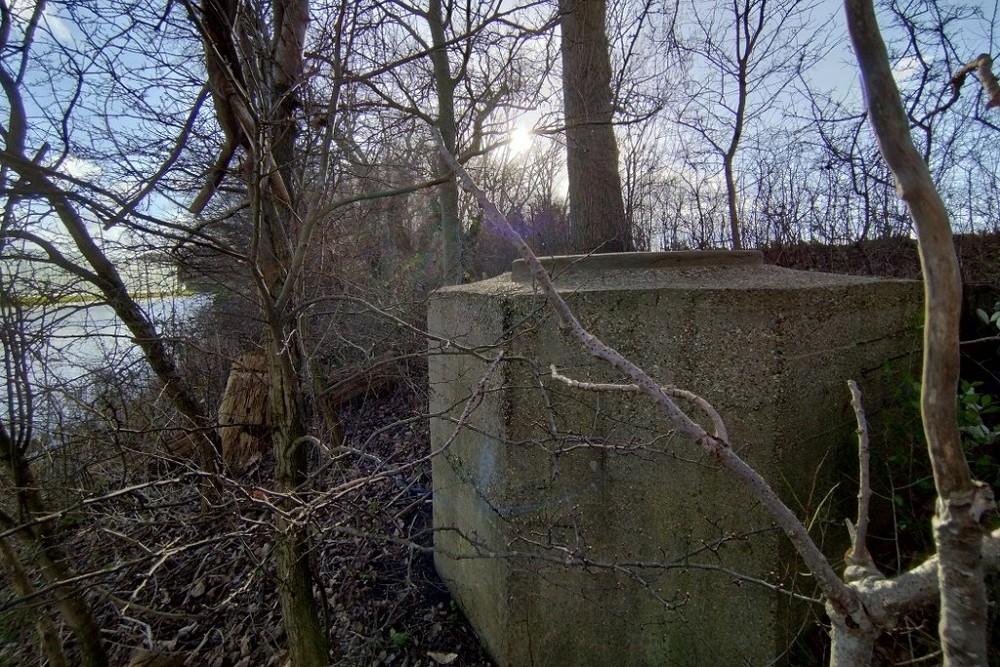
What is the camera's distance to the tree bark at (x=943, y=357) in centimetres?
72

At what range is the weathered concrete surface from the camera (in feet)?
6.34

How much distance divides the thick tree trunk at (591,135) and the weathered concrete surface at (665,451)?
9.32ft

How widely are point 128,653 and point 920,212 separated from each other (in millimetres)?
4409

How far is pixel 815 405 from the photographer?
2.01m

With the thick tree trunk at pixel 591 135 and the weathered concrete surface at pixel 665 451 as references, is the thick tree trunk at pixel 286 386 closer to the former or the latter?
the weathered concrete surface at pixel 665 451

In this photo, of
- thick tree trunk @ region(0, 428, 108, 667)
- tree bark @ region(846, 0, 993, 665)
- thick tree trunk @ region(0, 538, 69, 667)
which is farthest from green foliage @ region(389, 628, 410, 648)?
tree bark @ region(846, 0, 993, 665)

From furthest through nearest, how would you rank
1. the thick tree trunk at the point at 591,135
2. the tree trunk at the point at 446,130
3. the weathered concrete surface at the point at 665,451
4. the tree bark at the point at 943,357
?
1. the thick tree trunk at the point at 591,135
2. the tree trunk at the point at 446,130
3. the weathered concrete surface at the point at 665,451
4. the tree bark at the point at 943,357

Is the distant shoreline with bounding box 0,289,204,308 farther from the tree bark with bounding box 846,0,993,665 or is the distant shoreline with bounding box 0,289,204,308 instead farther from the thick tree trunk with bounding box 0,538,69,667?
the tree bark with bounding box 846,0,993,665

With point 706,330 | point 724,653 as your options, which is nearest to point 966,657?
point 706,330

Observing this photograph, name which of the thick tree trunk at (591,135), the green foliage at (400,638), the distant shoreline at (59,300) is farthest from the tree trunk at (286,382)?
the thick tree trunk at (591,135)

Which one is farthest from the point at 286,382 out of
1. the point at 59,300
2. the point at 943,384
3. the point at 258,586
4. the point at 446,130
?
the point at 446,130

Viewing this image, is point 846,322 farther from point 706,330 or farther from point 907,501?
point 907,501

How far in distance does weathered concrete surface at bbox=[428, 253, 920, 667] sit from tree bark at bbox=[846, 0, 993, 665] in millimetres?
1102

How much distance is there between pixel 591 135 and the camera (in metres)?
5.41
